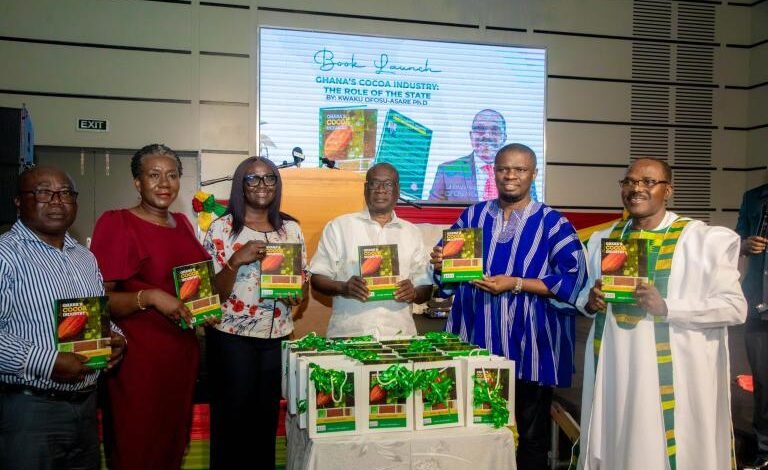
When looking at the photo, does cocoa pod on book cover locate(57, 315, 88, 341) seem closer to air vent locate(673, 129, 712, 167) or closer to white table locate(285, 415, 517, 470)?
white table locate(285, 415, 517, 470)

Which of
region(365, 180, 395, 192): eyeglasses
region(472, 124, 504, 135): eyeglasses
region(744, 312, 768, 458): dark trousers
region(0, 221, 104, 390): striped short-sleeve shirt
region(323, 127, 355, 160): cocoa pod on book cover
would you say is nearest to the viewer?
region(0, 221, 104, 390): striped short-sleeve shirt

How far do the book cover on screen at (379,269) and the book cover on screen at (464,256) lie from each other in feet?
0.75

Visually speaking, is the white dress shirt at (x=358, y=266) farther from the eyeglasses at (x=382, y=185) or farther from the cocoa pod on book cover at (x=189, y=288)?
the cocoa pod on book cover at (x=189, y=288)

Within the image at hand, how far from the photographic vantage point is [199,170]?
6301 millimetres

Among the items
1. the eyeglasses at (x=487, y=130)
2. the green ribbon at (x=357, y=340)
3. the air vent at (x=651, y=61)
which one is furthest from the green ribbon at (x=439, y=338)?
the air vent at (x=651, y=61)

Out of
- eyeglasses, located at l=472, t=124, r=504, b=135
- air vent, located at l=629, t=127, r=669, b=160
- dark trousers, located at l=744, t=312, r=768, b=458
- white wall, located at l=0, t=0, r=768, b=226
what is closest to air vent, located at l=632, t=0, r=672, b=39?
white wall, located at l=0, t=0, r=768, b=226

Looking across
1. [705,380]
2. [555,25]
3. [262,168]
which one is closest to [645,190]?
[705,380]

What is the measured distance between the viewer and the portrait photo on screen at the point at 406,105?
6336 mm

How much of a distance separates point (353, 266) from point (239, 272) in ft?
1.79

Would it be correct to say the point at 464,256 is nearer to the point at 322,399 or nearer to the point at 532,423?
the point at 532,423

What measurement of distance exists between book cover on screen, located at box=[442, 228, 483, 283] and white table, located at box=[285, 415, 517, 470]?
0.69m

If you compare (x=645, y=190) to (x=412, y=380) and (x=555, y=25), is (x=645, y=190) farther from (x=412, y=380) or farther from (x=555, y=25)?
(x=555, y=25)

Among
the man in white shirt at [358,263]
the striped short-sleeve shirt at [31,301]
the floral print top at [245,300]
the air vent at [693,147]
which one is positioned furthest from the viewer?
the air vent at [693,147]

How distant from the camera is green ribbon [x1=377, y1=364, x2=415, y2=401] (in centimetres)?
195
